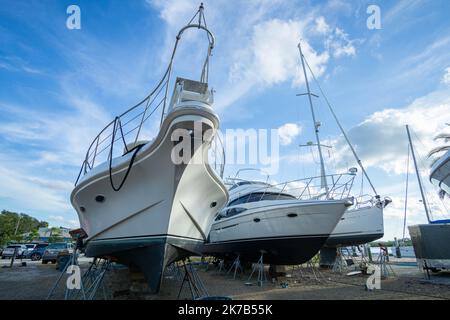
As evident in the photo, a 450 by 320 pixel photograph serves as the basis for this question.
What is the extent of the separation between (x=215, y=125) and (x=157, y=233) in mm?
2700

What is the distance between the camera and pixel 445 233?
947 cm

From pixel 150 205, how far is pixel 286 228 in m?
5.91

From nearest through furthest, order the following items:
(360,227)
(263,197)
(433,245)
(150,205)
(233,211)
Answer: (150,205) < (433,245) < (263,197) < (233,211) < (360,227)

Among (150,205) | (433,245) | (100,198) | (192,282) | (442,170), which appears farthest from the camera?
(442,170)

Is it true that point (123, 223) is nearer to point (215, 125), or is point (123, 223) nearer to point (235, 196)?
point (215, 125)

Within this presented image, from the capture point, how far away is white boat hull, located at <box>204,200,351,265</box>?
9.27 metres

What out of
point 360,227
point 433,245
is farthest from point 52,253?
point 433,245

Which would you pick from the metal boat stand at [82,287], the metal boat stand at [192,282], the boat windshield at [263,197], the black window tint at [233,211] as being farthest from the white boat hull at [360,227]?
the metal boat stand at [82,287]

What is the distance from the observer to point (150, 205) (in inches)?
221

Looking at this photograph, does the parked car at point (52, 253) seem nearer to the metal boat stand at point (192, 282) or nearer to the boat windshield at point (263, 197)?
the boat windshield at point (263, 197)

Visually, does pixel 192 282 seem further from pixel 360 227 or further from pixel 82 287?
pixel 360 227

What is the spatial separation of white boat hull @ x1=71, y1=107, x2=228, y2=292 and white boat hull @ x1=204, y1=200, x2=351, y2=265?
14.9ft
